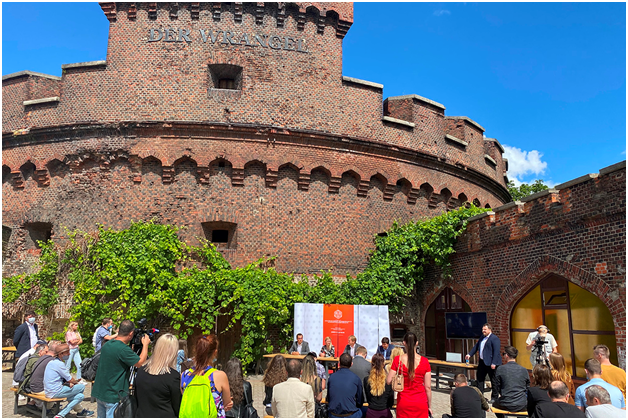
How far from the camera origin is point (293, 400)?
4.92m

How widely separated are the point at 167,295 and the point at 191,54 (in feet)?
26.0

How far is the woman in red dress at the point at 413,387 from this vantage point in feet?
18.8

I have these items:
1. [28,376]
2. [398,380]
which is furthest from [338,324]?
[28,376]

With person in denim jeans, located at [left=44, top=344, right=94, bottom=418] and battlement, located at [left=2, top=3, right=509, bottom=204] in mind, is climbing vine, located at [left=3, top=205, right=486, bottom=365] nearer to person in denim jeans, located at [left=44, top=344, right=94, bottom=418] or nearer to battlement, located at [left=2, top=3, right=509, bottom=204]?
battlement, located at [left=2, top=3, right=509, bottom=204]

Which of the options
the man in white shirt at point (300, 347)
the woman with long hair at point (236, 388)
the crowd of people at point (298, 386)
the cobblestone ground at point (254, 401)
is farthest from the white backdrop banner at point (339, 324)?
the woman with long hair at point (236, 388)

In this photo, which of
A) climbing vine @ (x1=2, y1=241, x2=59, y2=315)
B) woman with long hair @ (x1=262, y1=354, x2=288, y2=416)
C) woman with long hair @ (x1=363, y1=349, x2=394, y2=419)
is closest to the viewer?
woman with long hair @ (x1=262, y1=354, x2=288, y2=416)

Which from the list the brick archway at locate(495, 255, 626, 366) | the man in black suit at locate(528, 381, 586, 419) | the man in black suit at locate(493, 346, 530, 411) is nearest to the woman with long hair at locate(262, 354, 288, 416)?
the man in black suit at locate(528, 381, 586, 419)

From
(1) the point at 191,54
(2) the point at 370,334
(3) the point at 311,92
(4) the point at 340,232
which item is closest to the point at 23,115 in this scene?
(1) the point at 191,54

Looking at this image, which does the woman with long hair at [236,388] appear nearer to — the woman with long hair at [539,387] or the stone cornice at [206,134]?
the woman with long hair at [539,387]

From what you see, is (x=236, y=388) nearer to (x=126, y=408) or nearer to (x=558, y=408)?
(x=126, y=408)

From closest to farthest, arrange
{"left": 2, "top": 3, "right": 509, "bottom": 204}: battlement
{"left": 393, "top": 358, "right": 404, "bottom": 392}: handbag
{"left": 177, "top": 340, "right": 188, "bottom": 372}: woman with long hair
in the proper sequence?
{"left": 393, "top": 358, "right": 404, "bottom": 392}: handbag < {"left": 177, "top": 340, "right": 188, "bottom": 372}: woman with long hair < {"left": 2, "top": 3, "right": 509, "bottom": 204}: battlement

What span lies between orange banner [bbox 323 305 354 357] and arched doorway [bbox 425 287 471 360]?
3460mm

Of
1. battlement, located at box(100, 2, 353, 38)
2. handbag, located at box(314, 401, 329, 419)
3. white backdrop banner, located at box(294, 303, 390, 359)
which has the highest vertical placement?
battlement, located at box(100, 2, 353, 38)

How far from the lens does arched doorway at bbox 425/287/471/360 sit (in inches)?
569
